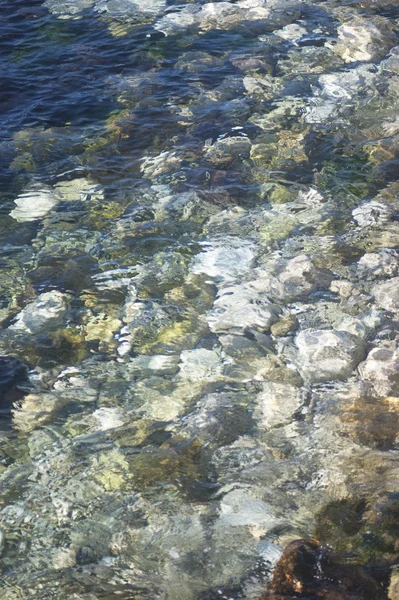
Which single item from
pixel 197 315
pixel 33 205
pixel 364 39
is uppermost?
pixel 364 39

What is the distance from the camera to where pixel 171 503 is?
10.6 ft

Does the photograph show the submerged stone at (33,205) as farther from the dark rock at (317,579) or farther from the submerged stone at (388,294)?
the dark rock at (317,579)

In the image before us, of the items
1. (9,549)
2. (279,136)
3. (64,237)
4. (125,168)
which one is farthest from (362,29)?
(9,549)

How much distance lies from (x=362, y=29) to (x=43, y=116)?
162 inches

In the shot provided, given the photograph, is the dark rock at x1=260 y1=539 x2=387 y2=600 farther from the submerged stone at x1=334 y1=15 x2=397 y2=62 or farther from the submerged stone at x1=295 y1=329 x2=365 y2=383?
the submerged stone at x1=334 y1=15 x2=397 y2=62

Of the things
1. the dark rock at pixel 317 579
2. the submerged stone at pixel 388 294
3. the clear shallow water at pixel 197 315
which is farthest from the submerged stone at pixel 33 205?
the dark rock at pixel 317 579

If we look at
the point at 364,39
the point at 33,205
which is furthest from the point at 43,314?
the point at 364,39

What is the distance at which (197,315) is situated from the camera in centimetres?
451

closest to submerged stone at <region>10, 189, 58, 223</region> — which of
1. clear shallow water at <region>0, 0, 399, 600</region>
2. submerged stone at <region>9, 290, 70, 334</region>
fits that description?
clear shallow water at <region>0, 0, 399, 600</region>

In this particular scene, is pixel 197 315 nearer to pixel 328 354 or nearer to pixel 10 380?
pixel 328 354

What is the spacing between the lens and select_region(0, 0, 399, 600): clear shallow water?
10.0ft

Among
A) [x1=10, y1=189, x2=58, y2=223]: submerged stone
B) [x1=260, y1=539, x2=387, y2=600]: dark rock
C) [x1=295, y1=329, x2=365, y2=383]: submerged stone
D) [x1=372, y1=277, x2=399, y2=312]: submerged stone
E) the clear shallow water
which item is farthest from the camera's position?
[x1=10, y1=189, x2=58, y2=223]: submerged stone

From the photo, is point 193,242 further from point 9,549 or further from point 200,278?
point 9,549

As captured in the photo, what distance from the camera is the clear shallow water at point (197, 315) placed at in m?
3.06
